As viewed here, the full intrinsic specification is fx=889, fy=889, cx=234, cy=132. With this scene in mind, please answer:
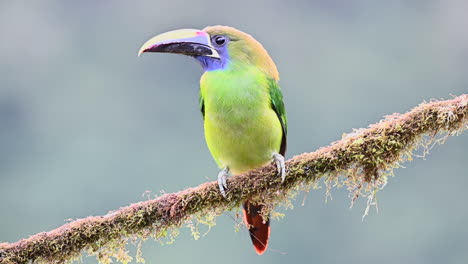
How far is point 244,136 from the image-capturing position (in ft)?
12.0

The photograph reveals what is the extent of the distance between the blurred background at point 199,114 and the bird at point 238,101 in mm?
11272

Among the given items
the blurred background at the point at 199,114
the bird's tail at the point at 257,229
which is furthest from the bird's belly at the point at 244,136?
the blurred background at the point at 199,114

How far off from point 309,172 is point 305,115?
15.0 m

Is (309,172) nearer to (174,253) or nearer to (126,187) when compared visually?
(174,253)

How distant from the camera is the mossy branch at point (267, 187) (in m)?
2.98

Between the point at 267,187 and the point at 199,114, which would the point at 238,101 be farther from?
the point at 199,114

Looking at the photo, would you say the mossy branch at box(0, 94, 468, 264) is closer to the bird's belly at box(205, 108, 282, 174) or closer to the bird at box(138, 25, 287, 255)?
the bird at box(138, 25, 287, 255)

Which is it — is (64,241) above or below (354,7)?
below

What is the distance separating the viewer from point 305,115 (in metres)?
18.1

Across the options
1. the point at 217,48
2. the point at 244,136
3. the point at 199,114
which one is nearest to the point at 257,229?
the point at 244,136

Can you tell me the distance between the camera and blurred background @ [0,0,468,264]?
16.6 m

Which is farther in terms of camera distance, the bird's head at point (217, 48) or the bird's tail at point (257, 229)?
the bird's head at point (217, 48)

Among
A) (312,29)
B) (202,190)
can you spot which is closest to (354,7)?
(312,29)

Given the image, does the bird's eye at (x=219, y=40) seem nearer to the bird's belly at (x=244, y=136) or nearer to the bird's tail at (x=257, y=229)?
the bird's belly at (x=244, y=136)
